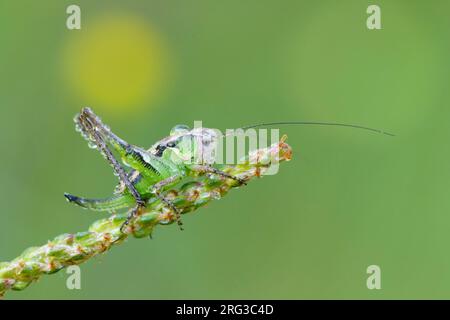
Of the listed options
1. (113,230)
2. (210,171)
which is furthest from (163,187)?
(113,230)

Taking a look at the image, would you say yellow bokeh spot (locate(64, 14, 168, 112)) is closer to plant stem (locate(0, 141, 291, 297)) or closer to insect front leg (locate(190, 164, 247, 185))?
insect front leg (locate(190, 164, 247, 185))

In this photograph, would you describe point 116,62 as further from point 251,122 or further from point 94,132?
point 94,132

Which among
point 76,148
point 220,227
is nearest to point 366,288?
point 220,227

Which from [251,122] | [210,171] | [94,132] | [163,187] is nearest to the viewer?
[210,171]

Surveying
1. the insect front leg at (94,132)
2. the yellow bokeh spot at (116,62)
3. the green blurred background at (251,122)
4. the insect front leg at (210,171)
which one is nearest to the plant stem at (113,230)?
the insect front leg at (210,171)

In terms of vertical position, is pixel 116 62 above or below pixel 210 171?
above

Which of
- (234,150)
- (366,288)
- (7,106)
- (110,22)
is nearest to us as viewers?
(234,150)

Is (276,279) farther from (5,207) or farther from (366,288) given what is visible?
(5,207)
